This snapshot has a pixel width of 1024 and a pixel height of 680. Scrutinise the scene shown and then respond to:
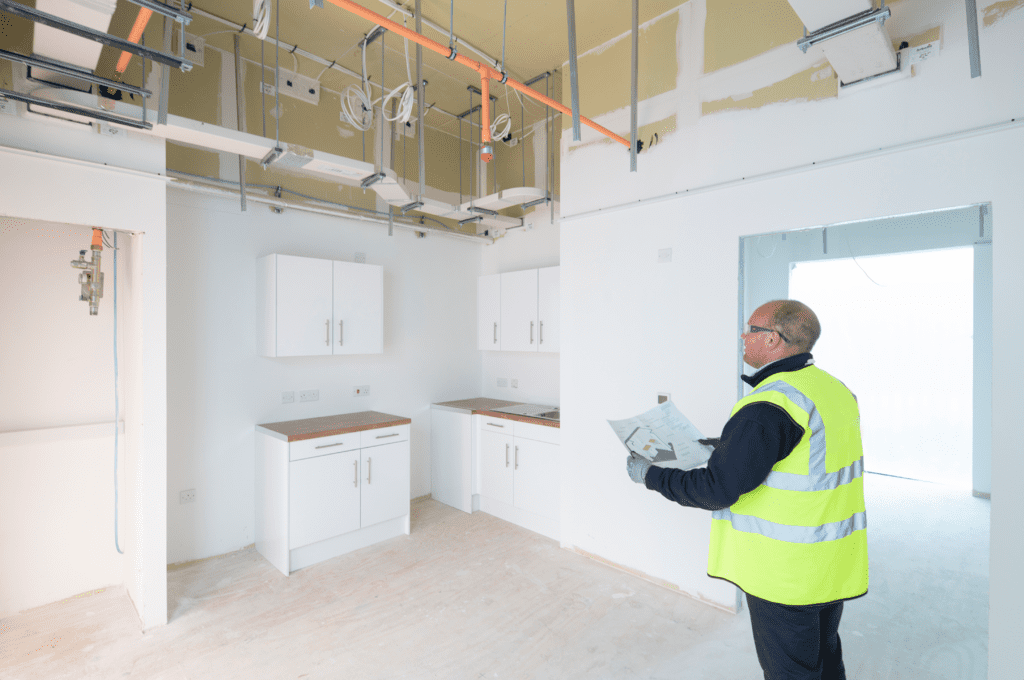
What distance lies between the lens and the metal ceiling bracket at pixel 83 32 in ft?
5.57

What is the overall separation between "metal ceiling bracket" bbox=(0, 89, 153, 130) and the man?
2934mm

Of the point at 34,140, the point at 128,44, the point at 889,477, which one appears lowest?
the point at 889,477

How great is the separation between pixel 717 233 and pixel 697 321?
0.52m

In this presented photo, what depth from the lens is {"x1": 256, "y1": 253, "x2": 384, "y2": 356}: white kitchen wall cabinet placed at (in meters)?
3.65

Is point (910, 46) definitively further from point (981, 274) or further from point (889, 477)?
point (889, 477)

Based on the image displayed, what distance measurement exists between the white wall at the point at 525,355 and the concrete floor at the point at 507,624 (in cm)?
184

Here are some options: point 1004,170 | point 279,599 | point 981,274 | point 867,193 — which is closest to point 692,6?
point 867,193

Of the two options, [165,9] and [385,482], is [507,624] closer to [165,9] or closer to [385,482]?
[385,482]

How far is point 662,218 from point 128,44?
2.73 meters

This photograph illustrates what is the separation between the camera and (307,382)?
13.5 ft

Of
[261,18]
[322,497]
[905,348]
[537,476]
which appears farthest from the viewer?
[537,476]

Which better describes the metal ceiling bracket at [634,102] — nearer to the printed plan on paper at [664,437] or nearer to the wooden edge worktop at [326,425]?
the printed plan on paper at [664,437]

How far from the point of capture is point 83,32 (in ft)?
6.12

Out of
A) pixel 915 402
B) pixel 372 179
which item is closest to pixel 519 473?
pixel 372 179
